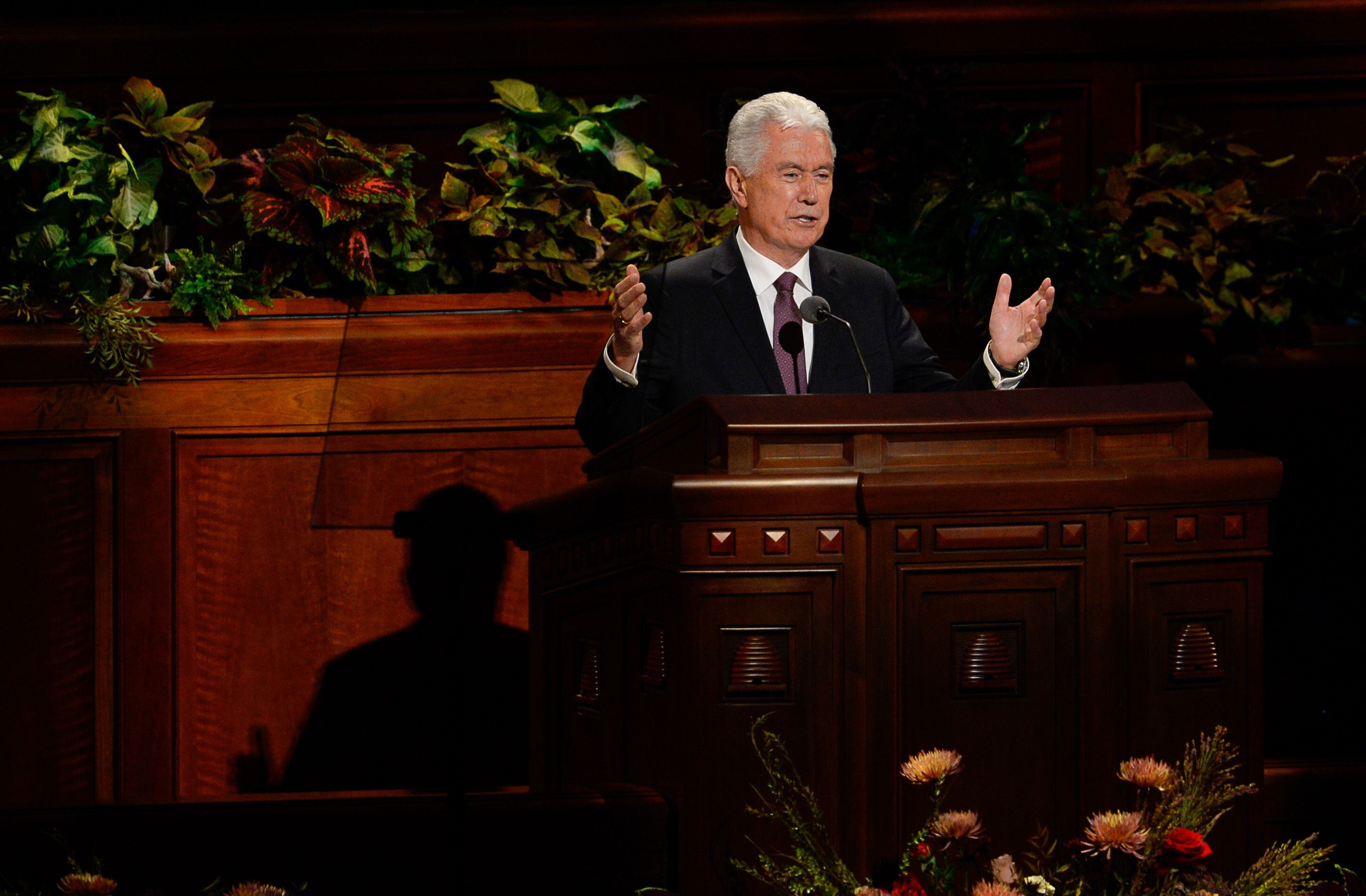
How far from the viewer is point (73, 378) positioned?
3.54 meters

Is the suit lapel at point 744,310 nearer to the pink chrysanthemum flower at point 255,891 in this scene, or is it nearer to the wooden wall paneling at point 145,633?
the pink chrysanthemum flower at point 255,891

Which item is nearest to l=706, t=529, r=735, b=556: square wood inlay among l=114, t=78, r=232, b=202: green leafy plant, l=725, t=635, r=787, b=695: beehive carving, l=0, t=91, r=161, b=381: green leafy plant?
l=725, t=635, r=787, b=695: beehive carving

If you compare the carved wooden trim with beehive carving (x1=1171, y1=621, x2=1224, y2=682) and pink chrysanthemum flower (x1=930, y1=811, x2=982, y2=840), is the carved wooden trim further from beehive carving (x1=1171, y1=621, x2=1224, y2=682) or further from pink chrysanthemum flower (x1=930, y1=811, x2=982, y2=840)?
pink chrysanthemum flower (x1=930, y1=811, x2=982, y2=840)

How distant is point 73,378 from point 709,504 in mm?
2197

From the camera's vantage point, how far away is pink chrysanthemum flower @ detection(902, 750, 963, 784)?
1.59 m

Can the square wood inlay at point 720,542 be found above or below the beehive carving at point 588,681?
above

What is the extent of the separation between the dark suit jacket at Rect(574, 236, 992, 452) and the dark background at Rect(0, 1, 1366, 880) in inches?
79.0

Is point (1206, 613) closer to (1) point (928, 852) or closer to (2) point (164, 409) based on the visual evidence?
(1) point (928, 852)

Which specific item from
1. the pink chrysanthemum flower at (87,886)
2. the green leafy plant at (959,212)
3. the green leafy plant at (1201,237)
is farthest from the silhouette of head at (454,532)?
the green leafy plant at (1201,237)

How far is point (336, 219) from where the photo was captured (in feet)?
11.8

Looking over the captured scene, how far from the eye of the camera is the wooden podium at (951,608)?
192cm

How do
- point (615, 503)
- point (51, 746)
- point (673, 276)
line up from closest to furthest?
point (615, 503), point (673, 276), point (51, 746)

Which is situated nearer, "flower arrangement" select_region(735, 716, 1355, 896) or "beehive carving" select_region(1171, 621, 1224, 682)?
"flower arrangement" select_region(735, 716, 1355, 896)

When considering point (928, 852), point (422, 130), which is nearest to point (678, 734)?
point (928, 852)
